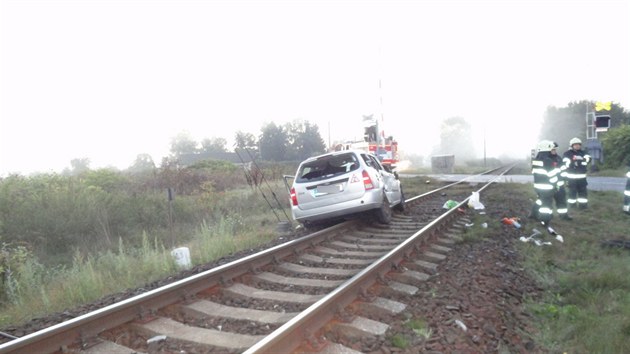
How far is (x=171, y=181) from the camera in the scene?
21.3 meters

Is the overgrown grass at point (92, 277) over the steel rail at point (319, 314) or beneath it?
beneath

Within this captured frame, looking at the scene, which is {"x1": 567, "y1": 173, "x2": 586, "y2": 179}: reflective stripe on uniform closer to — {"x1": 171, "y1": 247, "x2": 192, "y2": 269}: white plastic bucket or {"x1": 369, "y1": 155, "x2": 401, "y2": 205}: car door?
{"x1": 369, "y1": 155, "x2": 401, "y2": 205}: car door

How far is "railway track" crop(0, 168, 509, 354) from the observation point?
4117mm

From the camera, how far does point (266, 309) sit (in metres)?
5.14

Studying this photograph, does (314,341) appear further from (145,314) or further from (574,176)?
(574,176)

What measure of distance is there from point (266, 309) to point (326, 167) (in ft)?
18.5

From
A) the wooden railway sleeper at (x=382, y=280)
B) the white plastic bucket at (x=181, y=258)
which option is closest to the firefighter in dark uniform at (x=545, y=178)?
the wooden railway sleeper at (x=382, y=280)

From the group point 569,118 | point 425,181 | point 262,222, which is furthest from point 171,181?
point 569,118

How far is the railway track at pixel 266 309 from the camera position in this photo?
13.5ft

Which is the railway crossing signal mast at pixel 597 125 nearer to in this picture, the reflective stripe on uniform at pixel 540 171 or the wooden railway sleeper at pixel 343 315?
the reflective stripe on uniform at pixel 540 171

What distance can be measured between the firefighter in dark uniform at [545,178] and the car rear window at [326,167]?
3958 mm

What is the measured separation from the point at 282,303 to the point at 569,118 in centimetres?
9305

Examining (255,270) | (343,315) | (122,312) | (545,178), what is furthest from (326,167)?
(122,312)

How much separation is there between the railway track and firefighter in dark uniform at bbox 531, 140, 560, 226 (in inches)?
139
